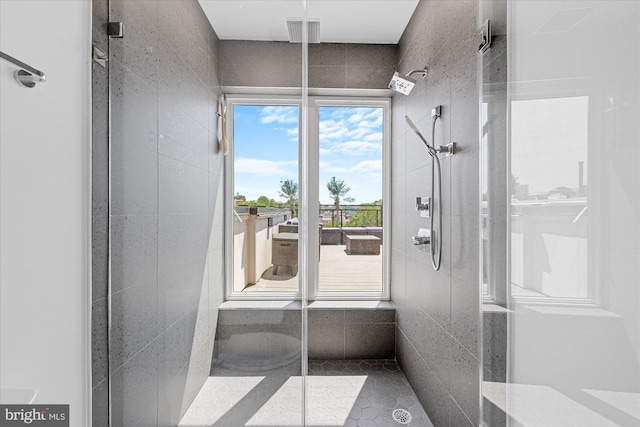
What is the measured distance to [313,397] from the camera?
76.6 inches

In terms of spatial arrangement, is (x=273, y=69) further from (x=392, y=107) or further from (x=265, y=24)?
(x=392, y=107)

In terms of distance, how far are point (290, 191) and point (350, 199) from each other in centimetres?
123

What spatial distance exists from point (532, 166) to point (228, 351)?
1377mm

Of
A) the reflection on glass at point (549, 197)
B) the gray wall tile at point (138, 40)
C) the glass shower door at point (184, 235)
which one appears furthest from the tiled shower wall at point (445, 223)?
the gray wall tile at point (138, 40)

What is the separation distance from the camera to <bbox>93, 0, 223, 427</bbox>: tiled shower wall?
3.87ft

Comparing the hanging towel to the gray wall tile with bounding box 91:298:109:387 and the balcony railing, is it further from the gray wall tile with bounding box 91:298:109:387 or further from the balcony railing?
the balcony railing

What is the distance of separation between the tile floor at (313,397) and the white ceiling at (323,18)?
4.92 ft

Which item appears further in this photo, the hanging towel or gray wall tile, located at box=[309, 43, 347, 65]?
gray wall tile, located at box=[309, 43, 347, 65]

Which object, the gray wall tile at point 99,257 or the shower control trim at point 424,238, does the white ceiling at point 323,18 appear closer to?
the gray wall tile at point 99,257

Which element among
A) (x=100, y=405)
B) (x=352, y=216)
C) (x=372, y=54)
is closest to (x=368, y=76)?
(x=372, y=54)
